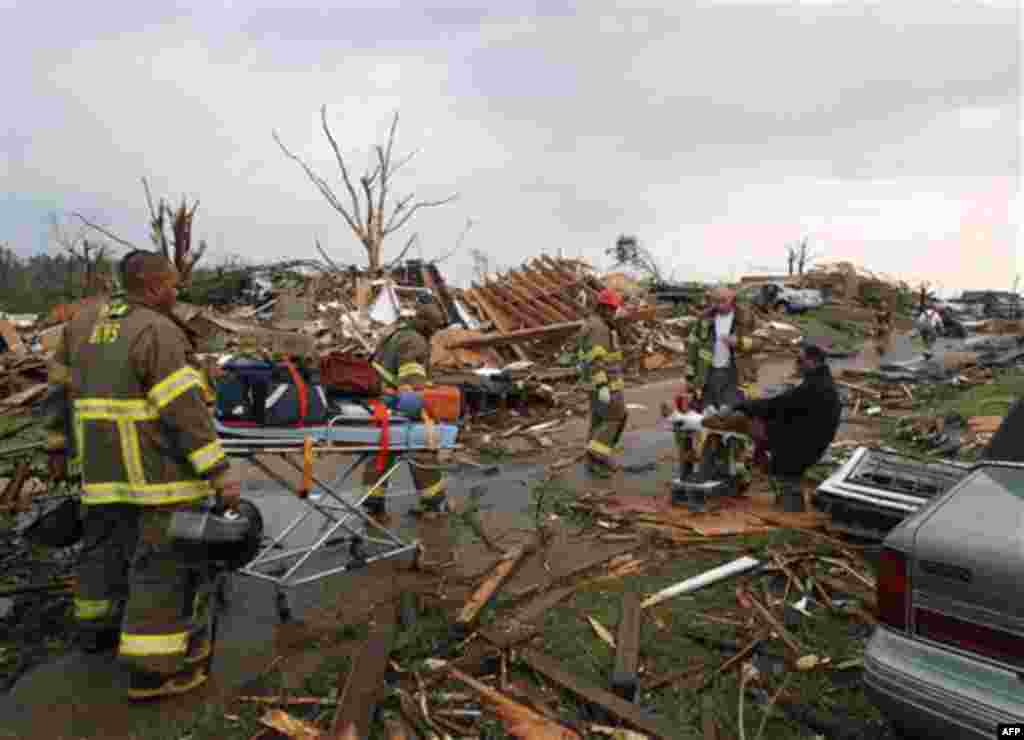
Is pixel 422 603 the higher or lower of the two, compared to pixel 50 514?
lower

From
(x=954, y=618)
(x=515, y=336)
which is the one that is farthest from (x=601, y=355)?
(x=515, y=336)

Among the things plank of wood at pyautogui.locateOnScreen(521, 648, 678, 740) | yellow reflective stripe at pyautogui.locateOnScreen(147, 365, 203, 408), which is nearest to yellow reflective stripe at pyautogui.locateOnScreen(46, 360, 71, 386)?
yellow reflective stripe at pyautogui.locateOnScreen(147, 365, 203, 408)

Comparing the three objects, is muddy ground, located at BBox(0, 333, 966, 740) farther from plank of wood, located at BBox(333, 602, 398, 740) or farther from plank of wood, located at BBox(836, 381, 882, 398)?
plank of wood, located at BBox(836, 381, 882, 398)

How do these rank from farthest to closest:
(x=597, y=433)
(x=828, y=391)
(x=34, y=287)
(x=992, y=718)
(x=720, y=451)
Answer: (x=34, y=287) → (x=597, y=433) → (x=720, y=451) → (x=828, y=391) → (x=992, y=718)

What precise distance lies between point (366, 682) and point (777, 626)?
2322mm

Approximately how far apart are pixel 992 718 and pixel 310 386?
361 centimetres

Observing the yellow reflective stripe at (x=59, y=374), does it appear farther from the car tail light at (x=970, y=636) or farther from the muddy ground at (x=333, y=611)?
the car tail light at (x=970, y=636)

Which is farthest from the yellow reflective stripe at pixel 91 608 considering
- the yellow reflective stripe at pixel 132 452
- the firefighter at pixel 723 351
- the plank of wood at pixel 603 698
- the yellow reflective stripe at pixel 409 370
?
the firefighter at pixel 723 351

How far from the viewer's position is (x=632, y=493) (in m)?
6.97

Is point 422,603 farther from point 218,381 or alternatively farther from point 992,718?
point 992,718

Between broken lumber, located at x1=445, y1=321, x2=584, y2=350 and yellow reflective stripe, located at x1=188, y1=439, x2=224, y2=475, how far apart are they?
11.4m

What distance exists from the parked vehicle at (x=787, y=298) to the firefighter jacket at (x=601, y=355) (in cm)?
2334

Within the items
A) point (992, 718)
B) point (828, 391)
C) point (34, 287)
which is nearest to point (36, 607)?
point (992, 718)

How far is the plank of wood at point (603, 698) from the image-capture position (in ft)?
9.89
